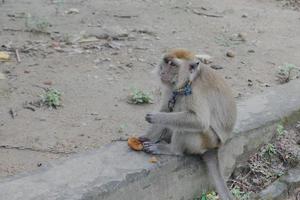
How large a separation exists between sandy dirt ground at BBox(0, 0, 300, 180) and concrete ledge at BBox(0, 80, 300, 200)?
462mm

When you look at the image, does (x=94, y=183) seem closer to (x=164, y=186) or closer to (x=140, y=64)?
(x=164, y=186)

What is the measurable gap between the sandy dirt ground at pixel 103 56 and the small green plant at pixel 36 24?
2cm

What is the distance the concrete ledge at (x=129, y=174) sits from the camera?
14.3 feet

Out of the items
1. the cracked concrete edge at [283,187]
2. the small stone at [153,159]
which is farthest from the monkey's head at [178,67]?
the cracked concrete edge at [283,187]

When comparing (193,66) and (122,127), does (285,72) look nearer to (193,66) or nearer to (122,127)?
(122,127)

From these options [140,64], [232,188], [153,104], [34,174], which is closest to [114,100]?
[153,104]

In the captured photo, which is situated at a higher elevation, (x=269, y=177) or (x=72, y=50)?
(x=72, y=50)

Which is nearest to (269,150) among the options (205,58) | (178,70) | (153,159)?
(153,159)

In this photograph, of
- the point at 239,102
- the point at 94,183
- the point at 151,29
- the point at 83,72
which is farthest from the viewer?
the point at 151,29

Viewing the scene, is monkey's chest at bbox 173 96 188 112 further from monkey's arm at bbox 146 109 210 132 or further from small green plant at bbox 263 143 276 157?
small green plant at bbox 263 143 276 157

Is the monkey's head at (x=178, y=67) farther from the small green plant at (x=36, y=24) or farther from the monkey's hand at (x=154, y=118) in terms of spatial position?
the small green plant at (x=36, y=24)

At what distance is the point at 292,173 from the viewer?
18.9ft

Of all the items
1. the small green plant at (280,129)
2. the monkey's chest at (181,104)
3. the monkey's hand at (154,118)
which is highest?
the monkey's chest at (181,104)

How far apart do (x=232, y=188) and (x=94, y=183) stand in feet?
5.05
